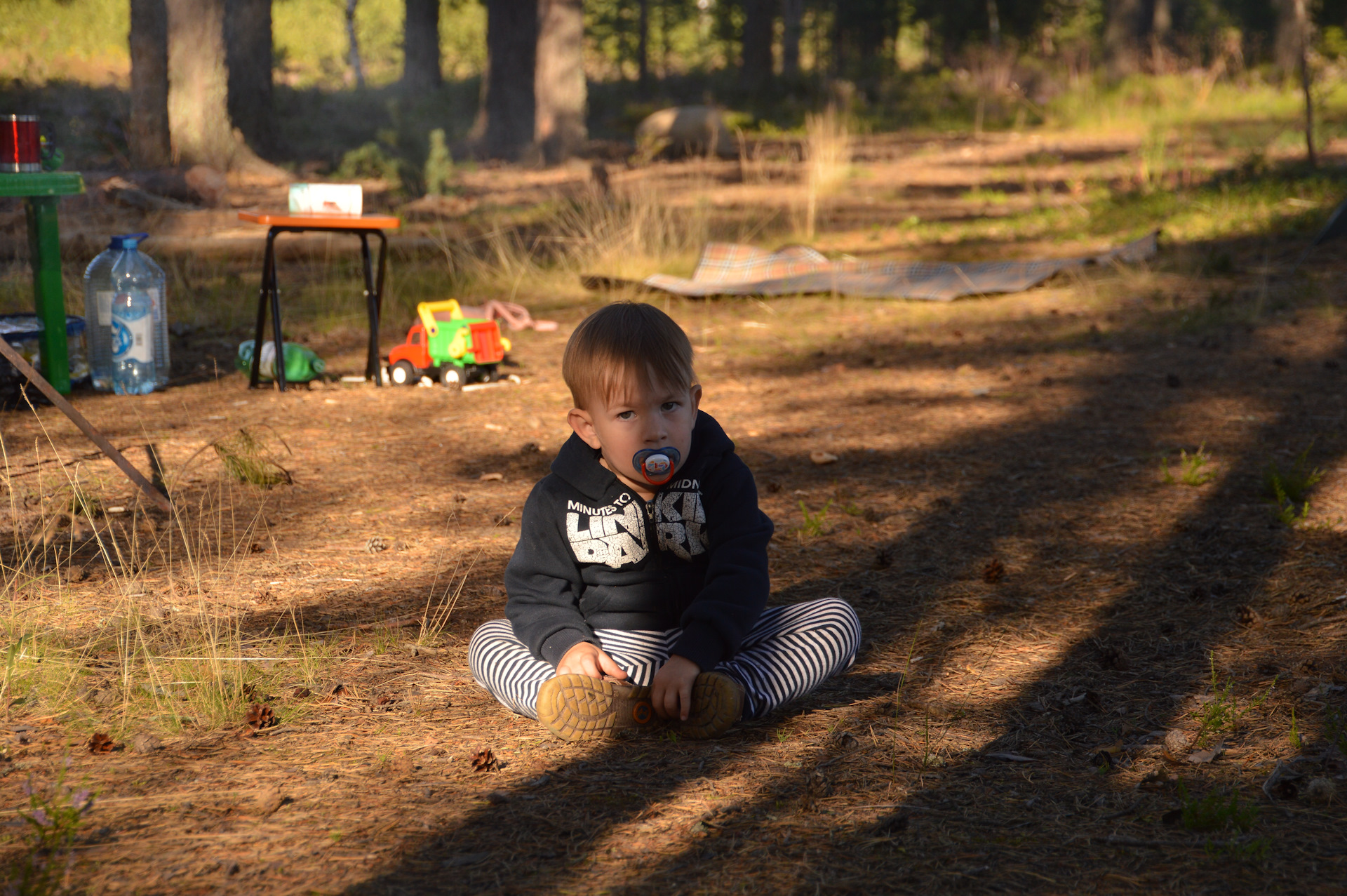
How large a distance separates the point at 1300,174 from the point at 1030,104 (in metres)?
8.75

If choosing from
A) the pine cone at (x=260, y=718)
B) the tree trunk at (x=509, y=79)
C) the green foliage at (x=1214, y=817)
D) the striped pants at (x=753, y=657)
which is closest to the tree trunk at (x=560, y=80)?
the tree trunk at (x=509, y=79)

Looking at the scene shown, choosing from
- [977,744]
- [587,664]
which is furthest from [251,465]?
[977,744]

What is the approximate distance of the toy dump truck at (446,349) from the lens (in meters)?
5.96

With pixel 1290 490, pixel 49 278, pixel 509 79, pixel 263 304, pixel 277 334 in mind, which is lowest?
pixel 1290 490

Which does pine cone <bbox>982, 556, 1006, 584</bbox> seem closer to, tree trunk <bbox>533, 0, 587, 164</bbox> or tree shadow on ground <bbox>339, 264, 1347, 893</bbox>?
tree shadow on ground <bbox>339, 264, 1347, 893</bbox>

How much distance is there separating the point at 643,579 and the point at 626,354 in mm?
570

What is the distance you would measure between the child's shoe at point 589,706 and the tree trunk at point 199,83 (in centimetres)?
1088

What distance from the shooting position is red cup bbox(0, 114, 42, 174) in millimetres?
5012

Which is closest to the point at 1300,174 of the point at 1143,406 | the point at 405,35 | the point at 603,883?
the point at 1143,406

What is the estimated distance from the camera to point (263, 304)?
550cm

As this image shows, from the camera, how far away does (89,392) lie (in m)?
5.73

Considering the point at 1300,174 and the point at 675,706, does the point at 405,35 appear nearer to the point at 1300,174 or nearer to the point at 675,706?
the point at 1300,174

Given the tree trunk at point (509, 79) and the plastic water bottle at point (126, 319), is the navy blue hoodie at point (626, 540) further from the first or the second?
the tree trunk at point (509, 79)

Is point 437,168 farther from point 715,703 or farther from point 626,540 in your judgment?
point 715,703
